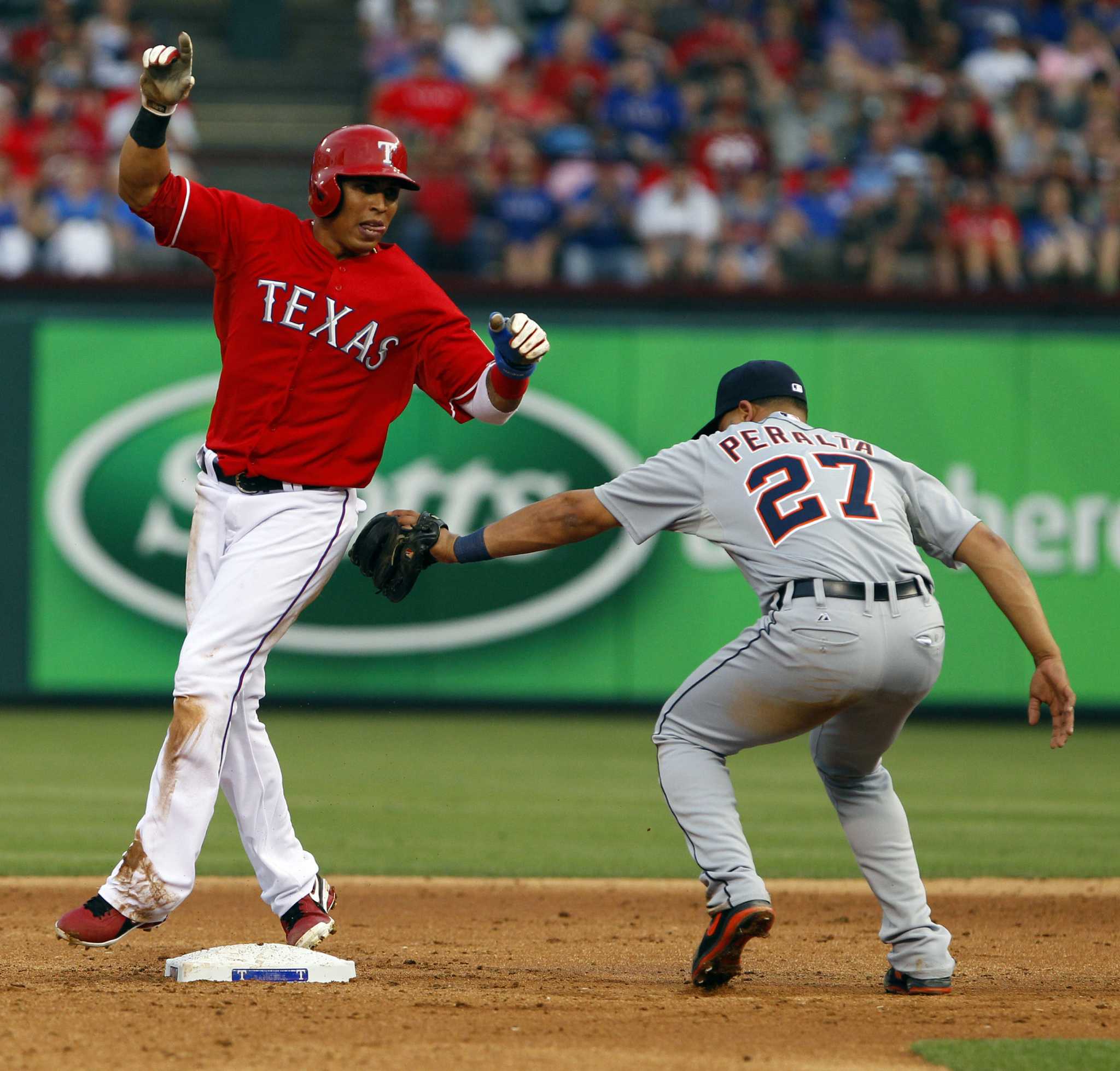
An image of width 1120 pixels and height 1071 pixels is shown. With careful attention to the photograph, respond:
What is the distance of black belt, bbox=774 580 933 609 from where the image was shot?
4.51m

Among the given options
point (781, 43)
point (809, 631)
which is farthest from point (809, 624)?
point (781, 43)

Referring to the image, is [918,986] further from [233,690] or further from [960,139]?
[960,139]

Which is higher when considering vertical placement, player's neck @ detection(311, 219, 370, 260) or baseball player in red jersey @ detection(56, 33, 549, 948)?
player's neck @ detection(311, 219, 370, 260)

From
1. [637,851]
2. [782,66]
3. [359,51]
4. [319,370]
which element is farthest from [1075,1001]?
[359,51]

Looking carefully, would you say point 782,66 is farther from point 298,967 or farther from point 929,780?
point 298,967

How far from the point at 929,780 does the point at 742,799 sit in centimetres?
125

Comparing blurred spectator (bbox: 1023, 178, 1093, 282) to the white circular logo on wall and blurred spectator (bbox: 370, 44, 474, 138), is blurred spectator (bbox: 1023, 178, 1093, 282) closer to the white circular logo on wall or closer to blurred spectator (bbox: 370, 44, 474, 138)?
the white circular logo on wall

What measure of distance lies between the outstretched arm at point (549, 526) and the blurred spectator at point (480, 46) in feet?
34.7

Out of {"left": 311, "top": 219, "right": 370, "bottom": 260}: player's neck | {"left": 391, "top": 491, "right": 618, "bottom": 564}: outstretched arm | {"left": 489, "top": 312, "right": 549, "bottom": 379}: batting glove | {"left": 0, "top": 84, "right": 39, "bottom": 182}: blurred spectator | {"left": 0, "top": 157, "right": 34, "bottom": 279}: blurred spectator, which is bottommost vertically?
{"left": 391, "top": 491, "right": 618, "bottom": 564}: outstretched arm

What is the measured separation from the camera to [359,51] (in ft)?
53.8

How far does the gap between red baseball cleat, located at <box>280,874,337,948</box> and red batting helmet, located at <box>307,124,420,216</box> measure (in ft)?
6.38

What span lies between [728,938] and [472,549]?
1207mm

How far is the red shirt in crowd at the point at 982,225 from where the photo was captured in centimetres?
1266

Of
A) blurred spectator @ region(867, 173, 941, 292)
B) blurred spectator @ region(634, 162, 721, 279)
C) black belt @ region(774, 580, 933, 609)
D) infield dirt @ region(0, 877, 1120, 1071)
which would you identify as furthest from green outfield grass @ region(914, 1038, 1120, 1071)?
blurred spectator @ region(867, 173, 941, 292)
